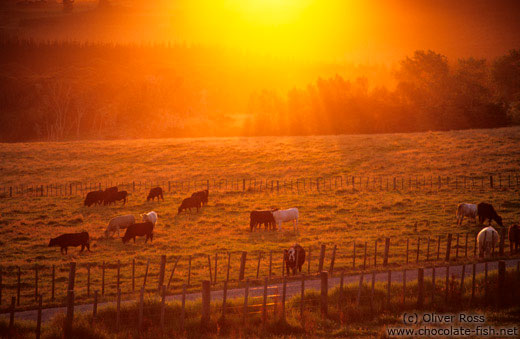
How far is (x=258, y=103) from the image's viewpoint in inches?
4924

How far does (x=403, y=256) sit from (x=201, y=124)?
13672 centimetres

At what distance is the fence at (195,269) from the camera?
21.1 m

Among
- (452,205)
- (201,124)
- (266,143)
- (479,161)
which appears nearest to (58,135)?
(201,124)

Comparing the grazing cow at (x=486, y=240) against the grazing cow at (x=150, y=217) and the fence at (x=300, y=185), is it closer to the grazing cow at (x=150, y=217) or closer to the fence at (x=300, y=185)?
the fence at (x=300, y=185)

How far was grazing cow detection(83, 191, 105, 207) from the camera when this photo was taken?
41722mm

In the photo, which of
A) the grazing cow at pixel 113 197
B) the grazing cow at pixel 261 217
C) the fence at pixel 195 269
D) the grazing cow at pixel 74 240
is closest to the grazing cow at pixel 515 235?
the fence at pixel 195 269

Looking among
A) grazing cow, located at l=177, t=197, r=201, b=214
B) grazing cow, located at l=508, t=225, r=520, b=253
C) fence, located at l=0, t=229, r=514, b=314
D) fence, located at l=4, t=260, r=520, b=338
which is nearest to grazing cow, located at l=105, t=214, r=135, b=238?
grazing cow, located at l=177, t=197, r=201, b=214

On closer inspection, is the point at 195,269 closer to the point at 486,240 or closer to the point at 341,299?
the point at 341,299

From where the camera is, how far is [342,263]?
82.0 ft

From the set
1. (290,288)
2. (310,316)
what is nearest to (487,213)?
(290,288)

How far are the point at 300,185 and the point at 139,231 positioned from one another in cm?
2115

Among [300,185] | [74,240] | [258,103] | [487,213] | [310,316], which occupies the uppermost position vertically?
[258,103]

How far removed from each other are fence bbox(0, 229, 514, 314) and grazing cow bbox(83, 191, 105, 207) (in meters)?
17.1

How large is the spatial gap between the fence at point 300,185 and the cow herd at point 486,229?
10068 mm
